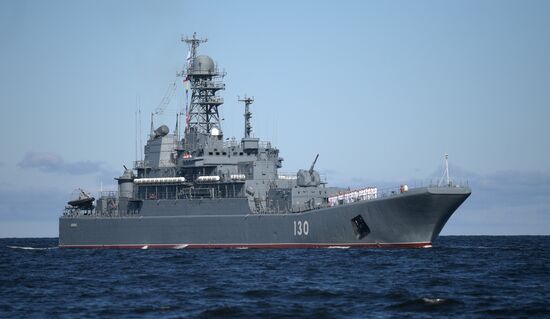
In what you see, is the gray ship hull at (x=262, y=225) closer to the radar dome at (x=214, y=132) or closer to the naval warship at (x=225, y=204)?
the naval warship at (x=225, y=204)

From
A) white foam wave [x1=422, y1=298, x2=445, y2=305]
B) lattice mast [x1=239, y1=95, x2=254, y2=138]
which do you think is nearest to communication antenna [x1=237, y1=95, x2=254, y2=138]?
lattice mast [x1=239, y1=95, x2=254, y2=138]

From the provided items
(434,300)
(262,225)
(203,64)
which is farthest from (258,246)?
(434,300)

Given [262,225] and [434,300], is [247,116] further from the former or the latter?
[434,300]

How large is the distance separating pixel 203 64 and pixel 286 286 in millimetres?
37158

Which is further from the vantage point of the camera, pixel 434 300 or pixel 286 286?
pixel 286 286

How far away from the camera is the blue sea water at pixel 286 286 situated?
96.1 ft

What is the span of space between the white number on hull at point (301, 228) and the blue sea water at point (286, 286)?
418 cm

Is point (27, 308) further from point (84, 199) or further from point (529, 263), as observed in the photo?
point (84, 199)

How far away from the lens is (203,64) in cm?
6994

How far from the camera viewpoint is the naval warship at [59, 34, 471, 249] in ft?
180

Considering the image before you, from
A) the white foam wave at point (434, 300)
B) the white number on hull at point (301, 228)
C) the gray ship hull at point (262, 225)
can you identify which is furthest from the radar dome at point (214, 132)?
the white foam wave at point (434, 300)

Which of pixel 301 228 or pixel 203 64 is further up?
pixel 203 64

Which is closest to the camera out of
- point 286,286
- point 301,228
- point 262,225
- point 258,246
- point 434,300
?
point 434,300

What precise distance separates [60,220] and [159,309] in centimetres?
4668
